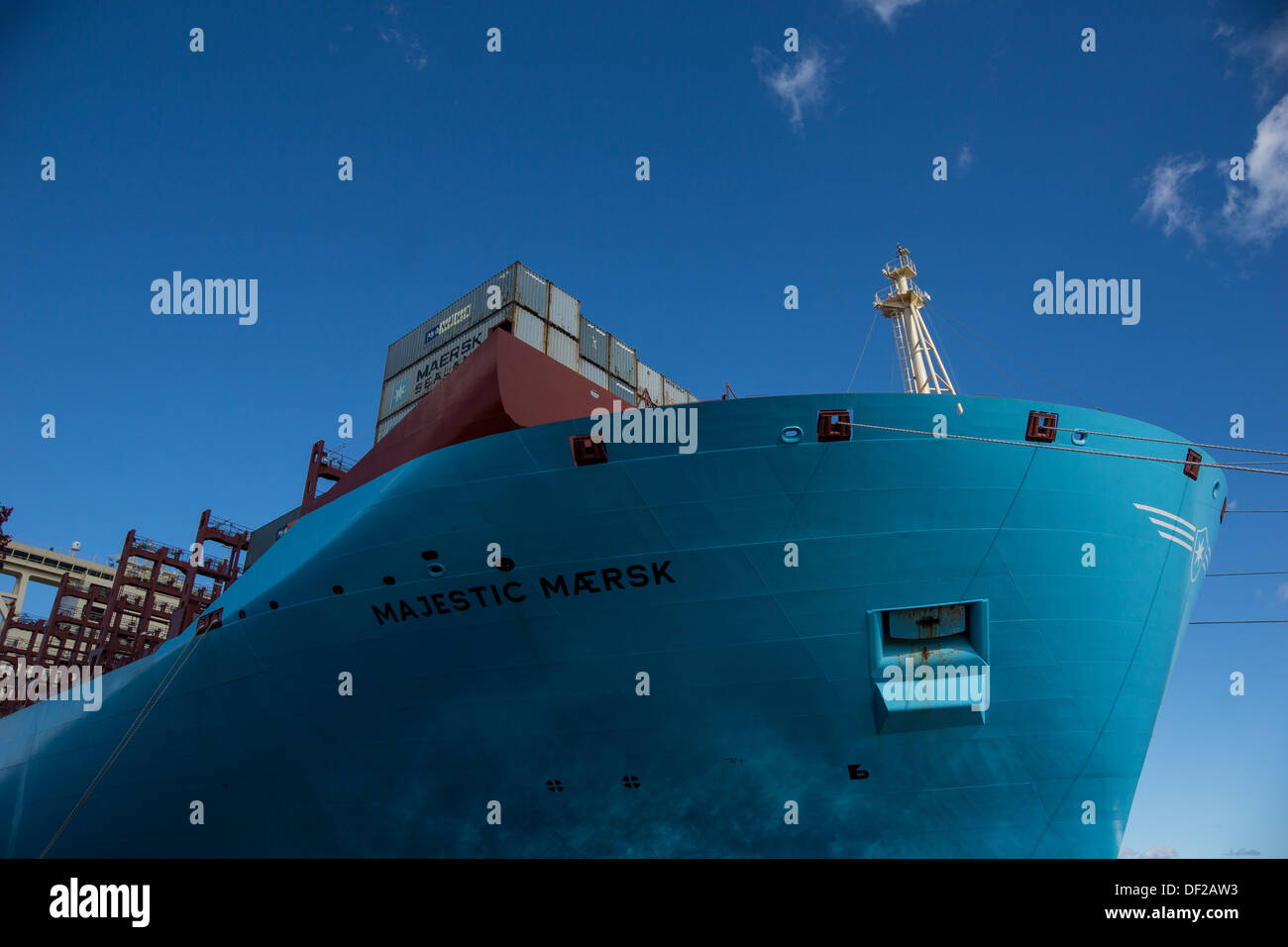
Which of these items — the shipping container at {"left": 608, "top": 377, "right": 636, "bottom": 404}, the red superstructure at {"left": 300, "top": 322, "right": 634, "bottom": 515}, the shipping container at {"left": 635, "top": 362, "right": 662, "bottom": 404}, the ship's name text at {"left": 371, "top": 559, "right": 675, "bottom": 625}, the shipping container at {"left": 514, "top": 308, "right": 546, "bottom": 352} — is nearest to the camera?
the ship's name text at {"left": 371, "top": 559, "right": 675, "bottom": 625}

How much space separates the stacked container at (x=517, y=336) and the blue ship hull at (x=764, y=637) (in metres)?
9.30

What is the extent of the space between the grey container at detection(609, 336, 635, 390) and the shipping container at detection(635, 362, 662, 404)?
0.78 feet

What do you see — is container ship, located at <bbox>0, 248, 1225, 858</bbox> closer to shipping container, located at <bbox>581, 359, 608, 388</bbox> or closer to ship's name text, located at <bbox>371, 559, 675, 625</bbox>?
ship's name text, located at <bbox>371, 559, 675, 625</bbox>

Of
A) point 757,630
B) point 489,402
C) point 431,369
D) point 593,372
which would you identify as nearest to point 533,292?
point 593,372

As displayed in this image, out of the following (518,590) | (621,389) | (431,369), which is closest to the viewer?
(518,590)

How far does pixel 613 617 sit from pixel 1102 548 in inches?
269

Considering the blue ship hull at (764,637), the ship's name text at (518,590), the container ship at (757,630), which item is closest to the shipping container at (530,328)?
the container ship at (757,630)

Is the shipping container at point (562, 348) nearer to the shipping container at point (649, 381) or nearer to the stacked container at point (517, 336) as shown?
the stacked container at point (517, 336)

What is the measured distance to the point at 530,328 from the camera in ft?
67.8

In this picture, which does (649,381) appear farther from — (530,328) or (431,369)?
(431,369)

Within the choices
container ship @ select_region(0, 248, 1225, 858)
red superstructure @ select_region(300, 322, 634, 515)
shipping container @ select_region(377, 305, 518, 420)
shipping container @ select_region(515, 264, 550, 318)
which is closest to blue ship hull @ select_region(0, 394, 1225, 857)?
container ship @ select_region(0, 248, 1225, 858)

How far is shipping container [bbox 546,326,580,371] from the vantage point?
2086 cm

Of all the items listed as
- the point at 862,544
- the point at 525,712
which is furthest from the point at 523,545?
the point at 862,544

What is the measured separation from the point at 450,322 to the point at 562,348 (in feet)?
11.8
